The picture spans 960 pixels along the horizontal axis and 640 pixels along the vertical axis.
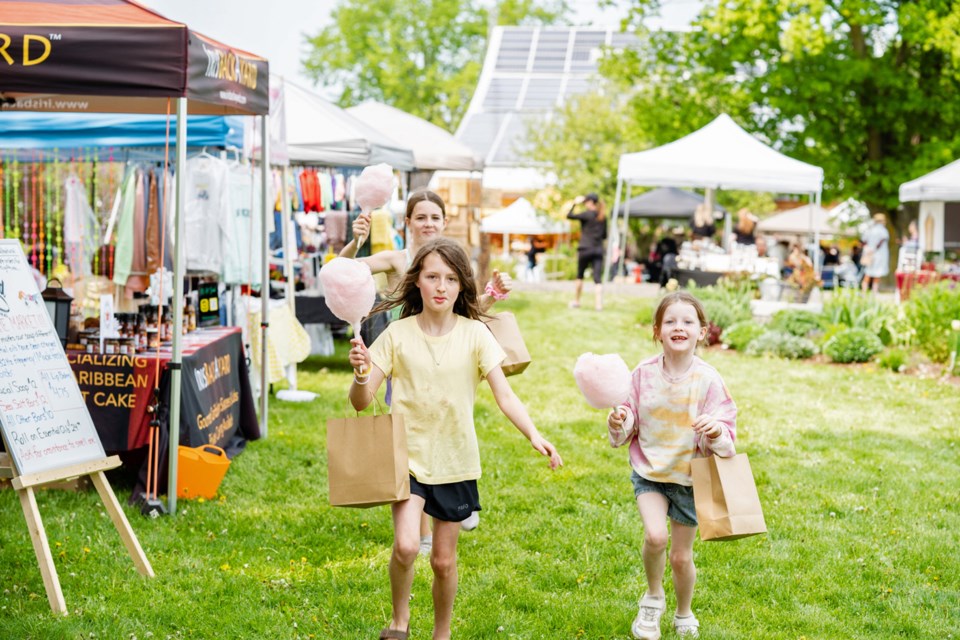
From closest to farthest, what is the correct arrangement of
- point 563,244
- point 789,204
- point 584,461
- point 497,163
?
1. point 584,461
2. point 563,244
3. point 497,163
4. point 789,204

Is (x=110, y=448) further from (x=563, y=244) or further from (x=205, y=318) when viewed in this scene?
(x=563, y=244)

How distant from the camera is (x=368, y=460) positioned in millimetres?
3654

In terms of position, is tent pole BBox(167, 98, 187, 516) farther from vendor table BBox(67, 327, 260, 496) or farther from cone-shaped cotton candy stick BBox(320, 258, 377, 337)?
cone-shaped cotton candy stick BBox(320, 258, 377, 337)

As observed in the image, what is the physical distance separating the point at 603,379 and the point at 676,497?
32.4 inches

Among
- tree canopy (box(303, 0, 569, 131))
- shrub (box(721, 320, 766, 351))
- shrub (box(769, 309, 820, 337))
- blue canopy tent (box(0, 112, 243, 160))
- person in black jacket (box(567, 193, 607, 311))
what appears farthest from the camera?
tree canopy (box(303, 0, 569, 131))

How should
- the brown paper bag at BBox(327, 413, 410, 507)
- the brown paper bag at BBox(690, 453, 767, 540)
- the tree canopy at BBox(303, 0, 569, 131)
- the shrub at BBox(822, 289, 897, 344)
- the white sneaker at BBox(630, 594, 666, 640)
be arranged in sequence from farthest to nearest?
the tree canopy at BBox(303, 0, 569, 131) < the shrub at BBox(822, 289, 897, 344) < the white sneaker at BBox(630, 594, 666, 640) < the brown paper bag at BBox(690, 453, 767, 540) < the brown paper bag at BBox(327, 413, 410, 507)

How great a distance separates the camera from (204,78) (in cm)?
555

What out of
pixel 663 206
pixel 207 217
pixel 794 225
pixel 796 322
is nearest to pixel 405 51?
pixel 794 225

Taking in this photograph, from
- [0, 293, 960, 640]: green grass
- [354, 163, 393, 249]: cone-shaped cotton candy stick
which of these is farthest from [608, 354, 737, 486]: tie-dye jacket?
[354, 163, 393, 249]: cone-shaped cotton candy stick

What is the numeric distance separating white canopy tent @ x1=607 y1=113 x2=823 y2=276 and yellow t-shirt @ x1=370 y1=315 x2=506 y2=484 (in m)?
12.9

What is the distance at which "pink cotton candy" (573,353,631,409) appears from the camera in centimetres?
358

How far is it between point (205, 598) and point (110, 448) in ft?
5.84

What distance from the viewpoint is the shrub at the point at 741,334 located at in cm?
1318

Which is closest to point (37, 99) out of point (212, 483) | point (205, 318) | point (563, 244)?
point (205, 318)
